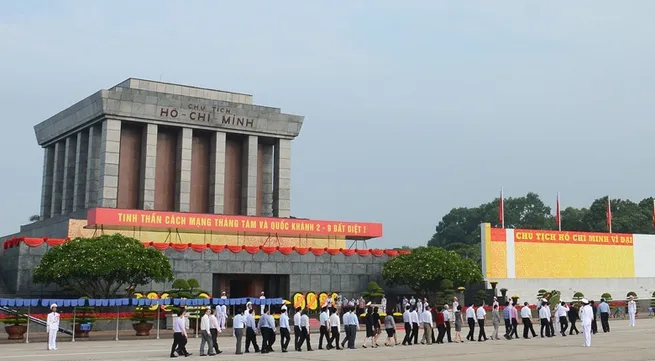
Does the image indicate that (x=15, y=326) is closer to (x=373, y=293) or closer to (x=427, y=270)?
(x=373, y=293)

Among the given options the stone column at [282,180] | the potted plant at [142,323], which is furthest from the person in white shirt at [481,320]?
the stone column at [282,180]

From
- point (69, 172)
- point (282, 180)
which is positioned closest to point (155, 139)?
point (282, 180)

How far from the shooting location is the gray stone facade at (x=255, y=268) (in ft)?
142

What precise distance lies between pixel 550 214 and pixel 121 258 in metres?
123

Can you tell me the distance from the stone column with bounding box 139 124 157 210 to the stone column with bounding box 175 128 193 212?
210 centimetres

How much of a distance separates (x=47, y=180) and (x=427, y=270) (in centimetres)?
4164

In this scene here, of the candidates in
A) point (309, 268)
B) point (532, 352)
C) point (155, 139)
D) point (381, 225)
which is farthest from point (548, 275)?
point (532, 352)

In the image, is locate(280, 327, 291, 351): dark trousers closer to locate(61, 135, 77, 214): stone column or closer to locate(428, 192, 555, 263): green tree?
locate(61, 135, 77, 214): stone column

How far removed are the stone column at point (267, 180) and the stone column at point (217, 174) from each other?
446cm

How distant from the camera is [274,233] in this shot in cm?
5678

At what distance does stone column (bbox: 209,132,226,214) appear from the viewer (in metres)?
61.8

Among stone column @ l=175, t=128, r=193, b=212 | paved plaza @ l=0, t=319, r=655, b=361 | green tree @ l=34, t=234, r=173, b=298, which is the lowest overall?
paved plaza @ l=0, t=319, r=655, b=361

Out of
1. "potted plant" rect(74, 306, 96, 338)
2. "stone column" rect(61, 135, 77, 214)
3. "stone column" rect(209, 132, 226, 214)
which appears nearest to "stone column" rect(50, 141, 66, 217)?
"stone column" rect(61, 135, 77, 214)

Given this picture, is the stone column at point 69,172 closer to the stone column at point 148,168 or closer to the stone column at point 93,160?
the stone column at point 93,160
